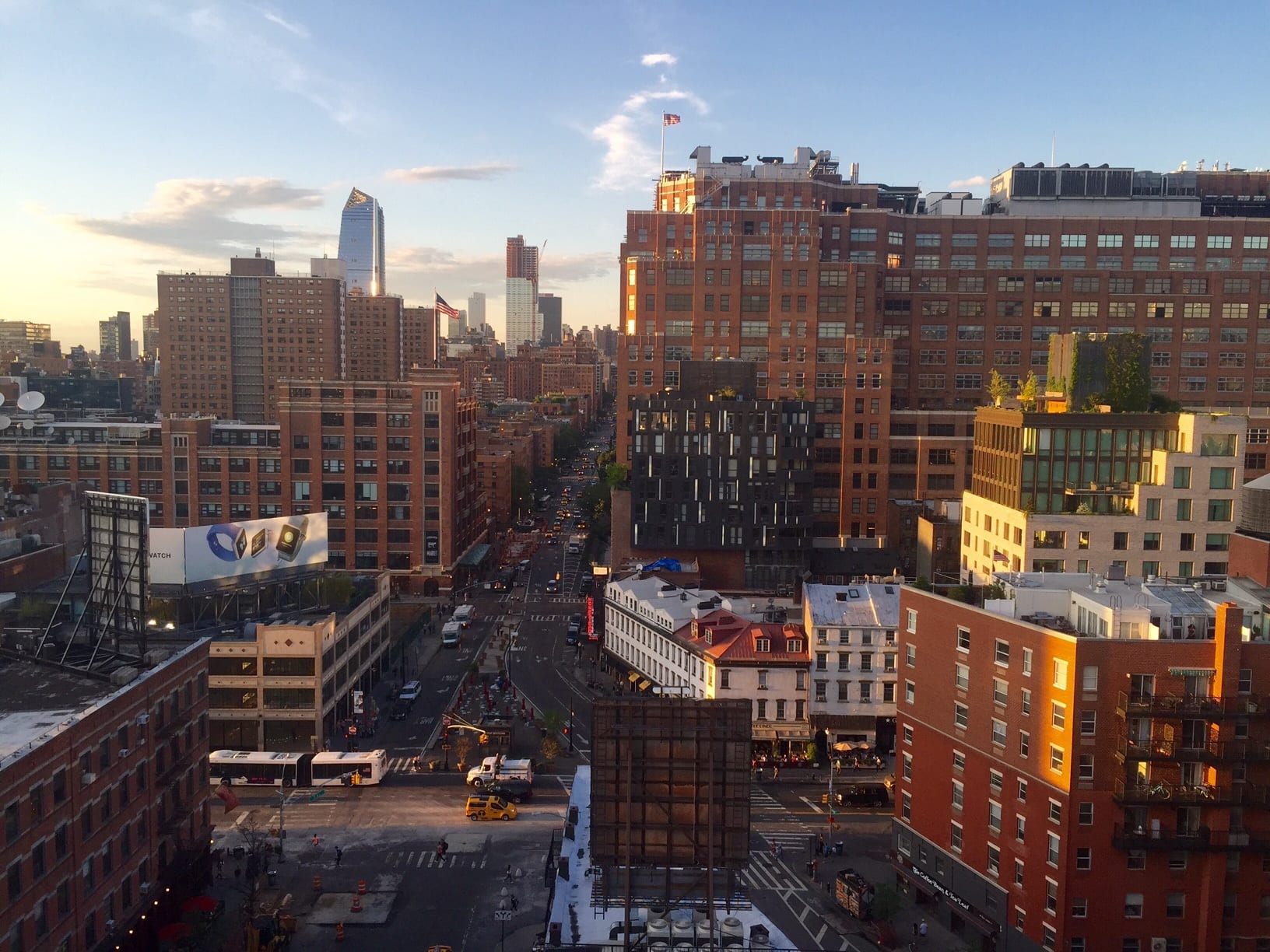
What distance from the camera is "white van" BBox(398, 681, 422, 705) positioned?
3583 inches

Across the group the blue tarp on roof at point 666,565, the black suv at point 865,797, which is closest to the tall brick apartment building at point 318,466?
the blue tarp on roof at point 666,565

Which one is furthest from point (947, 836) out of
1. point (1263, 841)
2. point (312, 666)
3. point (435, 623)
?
point (435, 623)

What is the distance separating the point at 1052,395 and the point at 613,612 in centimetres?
4301

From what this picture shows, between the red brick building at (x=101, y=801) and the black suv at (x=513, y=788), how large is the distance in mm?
18414

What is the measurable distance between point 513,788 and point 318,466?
6964 centimetres

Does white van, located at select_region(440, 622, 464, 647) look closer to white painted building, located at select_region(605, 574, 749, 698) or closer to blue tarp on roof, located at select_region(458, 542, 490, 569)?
white painted building, located at select_region(605, 574, 749, 698)

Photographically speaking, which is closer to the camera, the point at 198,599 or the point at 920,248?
the point at 198,599

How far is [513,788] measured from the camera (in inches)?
2793

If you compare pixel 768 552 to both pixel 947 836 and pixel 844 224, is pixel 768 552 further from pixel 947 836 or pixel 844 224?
pixel 947 836

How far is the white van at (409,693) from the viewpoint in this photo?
299ft

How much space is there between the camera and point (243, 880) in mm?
59500

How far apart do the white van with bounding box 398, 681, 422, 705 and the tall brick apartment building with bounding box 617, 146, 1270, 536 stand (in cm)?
4911

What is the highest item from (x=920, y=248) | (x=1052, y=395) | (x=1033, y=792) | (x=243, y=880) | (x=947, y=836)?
(x=920, y=248)

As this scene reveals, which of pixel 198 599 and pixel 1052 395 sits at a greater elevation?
pixel 1052 395
